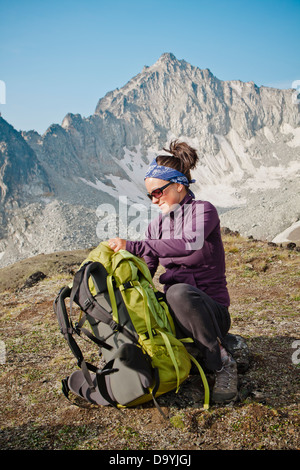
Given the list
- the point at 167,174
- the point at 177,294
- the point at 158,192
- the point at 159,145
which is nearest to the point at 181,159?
the point at 167,174

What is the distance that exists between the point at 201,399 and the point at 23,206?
76284 millimetres

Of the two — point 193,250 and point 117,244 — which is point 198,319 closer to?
point 193,250

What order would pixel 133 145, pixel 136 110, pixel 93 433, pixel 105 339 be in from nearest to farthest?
1. pixel 93 433
2. pixel 105 339
3. pixel 133 145
4. pixel 136 110

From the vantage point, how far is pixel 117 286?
307cm

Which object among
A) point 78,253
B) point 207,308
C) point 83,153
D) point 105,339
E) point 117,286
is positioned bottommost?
point 78,253

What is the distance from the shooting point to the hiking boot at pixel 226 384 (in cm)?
304

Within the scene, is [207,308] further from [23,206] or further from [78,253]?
Result: [23,206]

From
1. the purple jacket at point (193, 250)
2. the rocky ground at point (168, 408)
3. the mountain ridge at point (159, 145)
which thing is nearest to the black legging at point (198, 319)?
the purple jacket at point (193, 250)

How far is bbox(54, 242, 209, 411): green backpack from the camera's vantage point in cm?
283

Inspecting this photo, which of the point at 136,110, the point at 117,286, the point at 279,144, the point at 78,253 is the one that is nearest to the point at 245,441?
the point at 117,286

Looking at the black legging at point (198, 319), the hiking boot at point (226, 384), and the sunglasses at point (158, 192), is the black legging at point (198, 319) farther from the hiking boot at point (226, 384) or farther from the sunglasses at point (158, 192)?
the sunglasses at point (158, 192)

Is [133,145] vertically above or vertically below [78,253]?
above

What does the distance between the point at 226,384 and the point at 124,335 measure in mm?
1081

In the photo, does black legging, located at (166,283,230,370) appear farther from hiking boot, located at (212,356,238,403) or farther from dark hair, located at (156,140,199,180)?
dark hair, located at (156,140,199,180)
